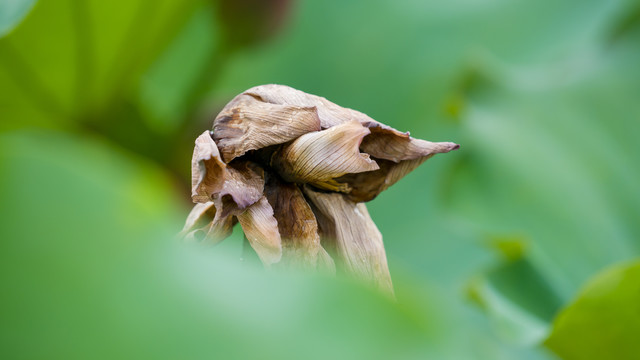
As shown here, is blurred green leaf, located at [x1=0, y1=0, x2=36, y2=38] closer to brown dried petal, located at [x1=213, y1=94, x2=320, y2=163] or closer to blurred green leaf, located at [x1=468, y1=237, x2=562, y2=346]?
brown dried petal, located at [x1=213, y1=94, x2=320, y2=163]

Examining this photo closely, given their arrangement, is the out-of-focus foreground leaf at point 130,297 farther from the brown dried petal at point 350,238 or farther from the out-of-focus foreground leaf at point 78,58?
the out-of-focus foreground leaf at point 78,58

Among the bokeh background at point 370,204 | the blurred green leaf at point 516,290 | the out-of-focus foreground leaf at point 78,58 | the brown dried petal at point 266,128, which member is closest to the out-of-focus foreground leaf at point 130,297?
the bokeh background at point 370,204

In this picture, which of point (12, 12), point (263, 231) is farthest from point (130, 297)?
point (12, 12)

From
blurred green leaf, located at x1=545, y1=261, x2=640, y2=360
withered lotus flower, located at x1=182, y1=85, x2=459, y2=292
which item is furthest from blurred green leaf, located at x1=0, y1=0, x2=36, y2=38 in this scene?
blurred green leaf, located at x1=545, y1=261, x2=640, y2=360

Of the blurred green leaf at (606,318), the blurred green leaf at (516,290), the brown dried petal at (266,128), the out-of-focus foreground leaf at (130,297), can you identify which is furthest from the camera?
the blurred green leaf at (516,290)

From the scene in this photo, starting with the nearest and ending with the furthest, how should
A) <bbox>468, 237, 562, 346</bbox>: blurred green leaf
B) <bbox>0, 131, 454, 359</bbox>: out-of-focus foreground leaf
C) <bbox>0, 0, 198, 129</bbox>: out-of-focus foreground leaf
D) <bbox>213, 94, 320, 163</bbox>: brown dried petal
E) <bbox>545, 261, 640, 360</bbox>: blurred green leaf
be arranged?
<bbox>0, 131, 454, 359</bbox>: out-of-focus foreground leaf < <bbox>213, 94, 320, 163</bbox>: brown dried petal < <bbox>545, 261, 640, 360</bbox>: blurred green leaf < <bbox>468, 237, 562, 346</bbox>: blurred green leaf < <bbox>0, 0, 198, 129</bbox>: out-of-focus foreground leaf

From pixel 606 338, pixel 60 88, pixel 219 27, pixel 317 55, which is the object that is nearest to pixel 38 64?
pixel 60 88
